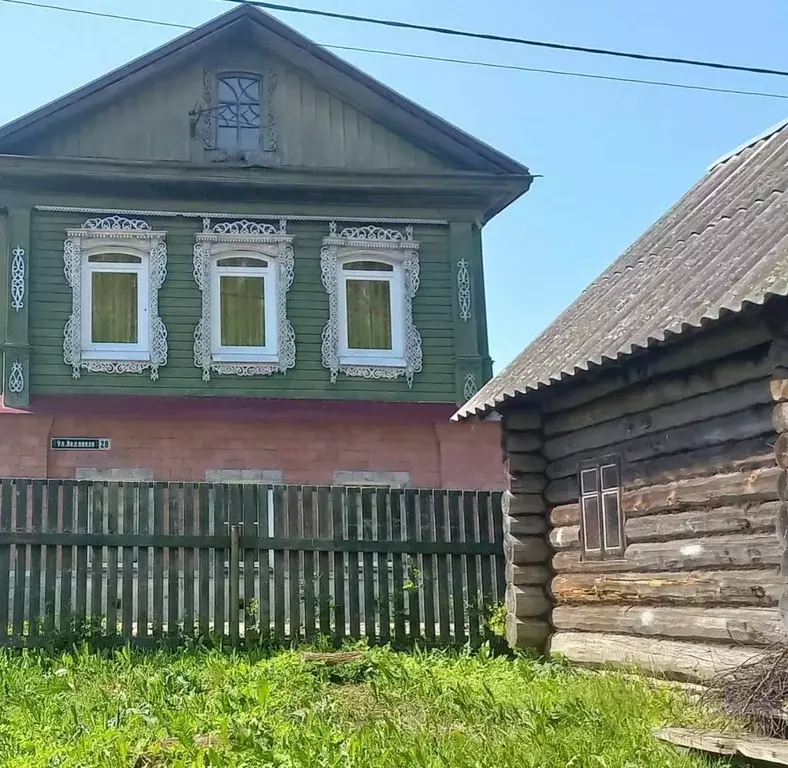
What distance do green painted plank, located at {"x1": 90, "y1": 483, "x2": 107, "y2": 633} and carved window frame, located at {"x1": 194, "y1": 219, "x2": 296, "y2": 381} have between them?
6.93 meters

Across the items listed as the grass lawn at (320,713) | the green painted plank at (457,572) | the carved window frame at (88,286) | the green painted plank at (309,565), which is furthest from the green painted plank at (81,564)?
the carved window frame at (88,286)

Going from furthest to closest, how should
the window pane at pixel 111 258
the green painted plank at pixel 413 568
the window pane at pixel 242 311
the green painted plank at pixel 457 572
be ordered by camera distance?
the window pane at pixel 242 311 < the window pane at pixel 111 258 < the green painted plank at pixel 457 572 < the green painted plank at pixel 413 568

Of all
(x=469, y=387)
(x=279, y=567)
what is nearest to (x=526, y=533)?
(x=279, y=567)

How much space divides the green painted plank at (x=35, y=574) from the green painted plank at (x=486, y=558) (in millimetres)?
3892

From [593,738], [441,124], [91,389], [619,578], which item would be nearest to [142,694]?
[593,738]

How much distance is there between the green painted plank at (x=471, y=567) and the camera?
33.3ft

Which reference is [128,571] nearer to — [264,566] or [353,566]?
[264,566]

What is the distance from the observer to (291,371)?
1672 centimetres

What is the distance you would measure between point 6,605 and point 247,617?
2.01m

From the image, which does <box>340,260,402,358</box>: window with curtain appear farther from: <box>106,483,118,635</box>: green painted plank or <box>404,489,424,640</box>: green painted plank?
<box>106,483,118,635</box>: green painted plank

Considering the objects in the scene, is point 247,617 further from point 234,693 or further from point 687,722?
point 687,722

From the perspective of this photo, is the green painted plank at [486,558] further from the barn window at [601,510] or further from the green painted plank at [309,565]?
the green painted plank at [309,565]

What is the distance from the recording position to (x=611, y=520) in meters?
9.05

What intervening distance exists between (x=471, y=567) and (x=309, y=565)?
1.51 meters
